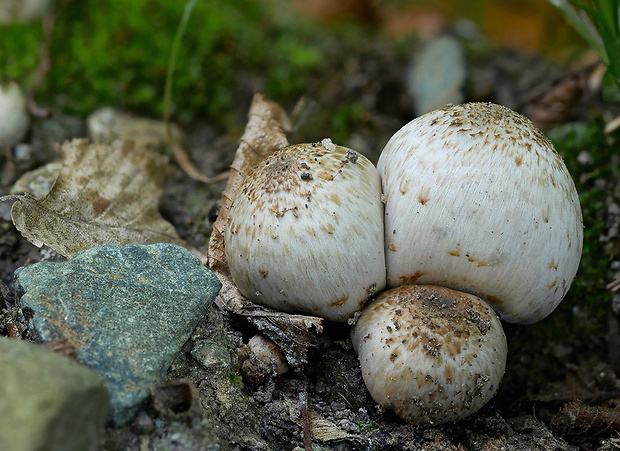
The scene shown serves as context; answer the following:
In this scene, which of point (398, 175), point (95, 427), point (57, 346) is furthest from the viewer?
point (398, 175)

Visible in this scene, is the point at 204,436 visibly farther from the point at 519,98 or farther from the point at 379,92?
the point at 519,98

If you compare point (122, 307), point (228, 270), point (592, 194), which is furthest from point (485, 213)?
point (592, 194)

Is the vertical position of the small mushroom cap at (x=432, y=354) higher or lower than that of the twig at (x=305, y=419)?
higher

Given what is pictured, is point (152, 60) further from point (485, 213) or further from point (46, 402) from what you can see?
point (46, 402)

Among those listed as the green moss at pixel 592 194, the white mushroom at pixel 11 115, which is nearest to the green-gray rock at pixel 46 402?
the white mushroom at pixel 11 115

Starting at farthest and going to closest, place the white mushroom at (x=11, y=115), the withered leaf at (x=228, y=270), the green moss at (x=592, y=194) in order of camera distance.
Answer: the white mushroom at (x=11, y=115)
the green moss at (x=592, y=194)
the withered leaf at (x=228, y=270)

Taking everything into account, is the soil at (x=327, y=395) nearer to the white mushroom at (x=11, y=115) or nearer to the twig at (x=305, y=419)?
the twig at (x=305, y=419)

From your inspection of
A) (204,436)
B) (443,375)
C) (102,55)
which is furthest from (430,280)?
(102,55)
